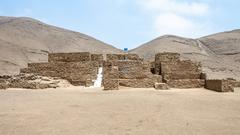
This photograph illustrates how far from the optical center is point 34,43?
166 feet

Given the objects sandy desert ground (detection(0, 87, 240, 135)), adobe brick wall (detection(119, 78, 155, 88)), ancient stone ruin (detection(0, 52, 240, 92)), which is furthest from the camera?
ancient stone ruin (detection(0, 52, 240, 92))

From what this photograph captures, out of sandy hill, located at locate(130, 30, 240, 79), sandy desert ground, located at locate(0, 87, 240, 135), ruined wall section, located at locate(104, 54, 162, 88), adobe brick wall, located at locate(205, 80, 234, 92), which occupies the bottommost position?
sandy desert ground, located at locate(0, 87, 240, 135)

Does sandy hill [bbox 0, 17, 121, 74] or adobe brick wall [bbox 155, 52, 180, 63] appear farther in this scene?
sandy hill [bbox 0, 17, 121, 74]

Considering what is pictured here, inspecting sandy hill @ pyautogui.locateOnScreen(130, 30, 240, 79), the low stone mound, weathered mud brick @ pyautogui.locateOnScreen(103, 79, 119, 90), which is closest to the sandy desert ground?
weathered mud brick @ pyautogui.locateOnScreen(103, 79, 119, 90)

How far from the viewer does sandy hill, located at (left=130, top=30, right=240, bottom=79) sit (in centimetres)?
4494

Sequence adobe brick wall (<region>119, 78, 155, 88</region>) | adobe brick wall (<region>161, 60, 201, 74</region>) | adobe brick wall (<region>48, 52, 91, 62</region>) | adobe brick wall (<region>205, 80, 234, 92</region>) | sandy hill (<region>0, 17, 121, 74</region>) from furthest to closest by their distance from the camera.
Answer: sandy hill (<region>0, 17, 121, 74</region>), adobe brick wall (<region>48, 52, 91, 62</region>), adobe brick wall (<region>161, 60, 201, 74</region>), adobe brick wall (<region>119, 78, 155, 88</region>), adobe brick wall (<region>205, 80, 234, 92</region>)

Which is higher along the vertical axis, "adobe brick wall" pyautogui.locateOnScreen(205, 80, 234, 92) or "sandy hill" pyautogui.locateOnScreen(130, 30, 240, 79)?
"sandy hill" pyautogui.locateOnScreen(130, 30, 240, 79)

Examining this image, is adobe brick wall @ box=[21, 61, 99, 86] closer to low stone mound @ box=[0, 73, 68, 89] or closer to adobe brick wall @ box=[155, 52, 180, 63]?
low stone mound @ box=[0, 73, 68, 89]

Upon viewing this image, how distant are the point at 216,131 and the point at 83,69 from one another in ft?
46.1

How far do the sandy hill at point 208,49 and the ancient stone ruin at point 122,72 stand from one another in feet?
70.7

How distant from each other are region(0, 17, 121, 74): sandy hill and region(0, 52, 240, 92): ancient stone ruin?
561 inches

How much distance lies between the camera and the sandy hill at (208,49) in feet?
147

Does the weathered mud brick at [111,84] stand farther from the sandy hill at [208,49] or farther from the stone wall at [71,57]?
the sandy hill at [208,49]

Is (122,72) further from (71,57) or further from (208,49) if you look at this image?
(208,49)
